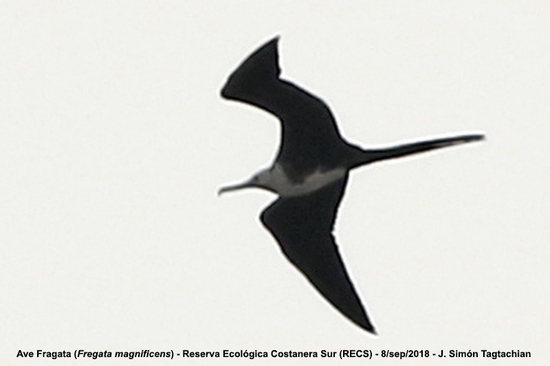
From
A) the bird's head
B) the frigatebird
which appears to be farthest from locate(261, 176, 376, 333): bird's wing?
the bird's head

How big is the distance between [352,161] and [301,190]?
0.62 meters

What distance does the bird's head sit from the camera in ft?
41.8

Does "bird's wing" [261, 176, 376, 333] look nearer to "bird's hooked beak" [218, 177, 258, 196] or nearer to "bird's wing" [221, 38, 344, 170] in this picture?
"bird's hooked beak" [218, 177, 258, 196]

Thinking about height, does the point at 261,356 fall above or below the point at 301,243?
below

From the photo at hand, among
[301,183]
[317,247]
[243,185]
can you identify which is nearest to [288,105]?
[301,183]

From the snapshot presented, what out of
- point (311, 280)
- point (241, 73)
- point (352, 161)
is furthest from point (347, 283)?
point (241, 73)

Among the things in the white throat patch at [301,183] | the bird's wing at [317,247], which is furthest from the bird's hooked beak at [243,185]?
the bird's wing at [317,247]

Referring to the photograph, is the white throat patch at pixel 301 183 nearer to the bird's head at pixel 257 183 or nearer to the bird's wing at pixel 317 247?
the bird's head at pixel 257 183

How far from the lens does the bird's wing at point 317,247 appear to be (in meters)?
13.2

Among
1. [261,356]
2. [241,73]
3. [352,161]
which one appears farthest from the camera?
[261,356]

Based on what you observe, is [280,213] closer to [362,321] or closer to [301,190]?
[301,190]

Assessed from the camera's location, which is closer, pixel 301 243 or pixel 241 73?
pixel 241 73

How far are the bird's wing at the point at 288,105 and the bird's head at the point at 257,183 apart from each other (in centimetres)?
26

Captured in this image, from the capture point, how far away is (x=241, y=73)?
11711 mm
